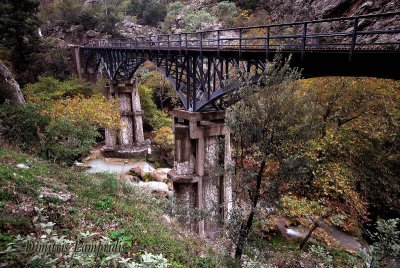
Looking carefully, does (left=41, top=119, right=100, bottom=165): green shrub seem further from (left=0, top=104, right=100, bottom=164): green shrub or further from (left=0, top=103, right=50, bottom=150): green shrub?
(left=0, top=103, right=50, bottom=150): green shrub

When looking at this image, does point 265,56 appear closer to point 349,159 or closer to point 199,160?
point 199,160

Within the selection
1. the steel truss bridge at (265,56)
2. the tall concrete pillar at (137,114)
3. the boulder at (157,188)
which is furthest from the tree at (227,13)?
the boulder at (157,188)

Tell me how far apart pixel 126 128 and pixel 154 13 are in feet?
134

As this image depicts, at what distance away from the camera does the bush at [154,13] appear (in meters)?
58.9

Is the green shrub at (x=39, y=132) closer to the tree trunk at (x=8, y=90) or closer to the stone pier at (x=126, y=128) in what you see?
the tree trunk at (x=8, y=90)

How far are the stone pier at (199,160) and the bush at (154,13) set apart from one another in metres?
52.2

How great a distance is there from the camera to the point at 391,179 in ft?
49.8

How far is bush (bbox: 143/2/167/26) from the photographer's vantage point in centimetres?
5891

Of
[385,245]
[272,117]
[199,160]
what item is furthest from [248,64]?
[385,245]

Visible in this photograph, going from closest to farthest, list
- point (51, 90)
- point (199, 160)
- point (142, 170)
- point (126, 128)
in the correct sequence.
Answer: point (199, 160) → point (142, 170) → point (51, 90) → point (126, 128)

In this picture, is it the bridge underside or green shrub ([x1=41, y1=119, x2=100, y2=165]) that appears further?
green shrub ([x1=41, y1=119, x2=100, y2=165])

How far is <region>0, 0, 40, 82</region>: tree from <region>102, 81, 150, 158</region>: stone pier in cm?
1076

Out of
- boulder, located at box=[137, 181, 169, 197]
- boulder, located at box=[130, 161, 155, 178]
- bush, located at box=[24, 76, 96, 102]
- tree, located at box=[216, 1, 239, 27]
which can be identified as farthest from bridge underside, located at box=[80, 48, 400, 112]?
tree, located at box=[216, 1, 239, 27]

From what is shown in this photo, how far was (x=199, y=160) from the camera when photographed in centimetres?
1415
